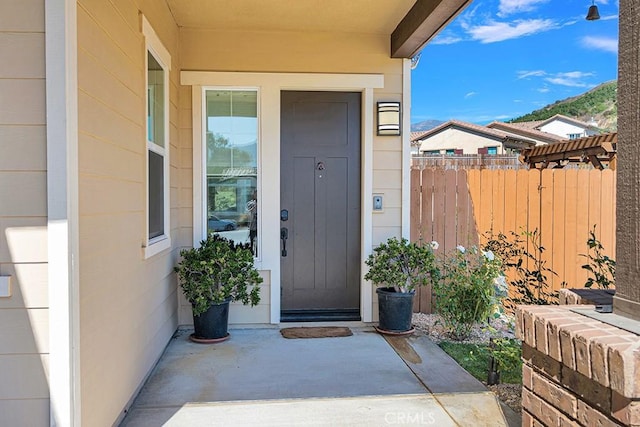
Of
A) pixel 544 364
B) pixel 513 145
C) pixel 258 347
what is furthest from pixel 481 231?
pixel 513 145

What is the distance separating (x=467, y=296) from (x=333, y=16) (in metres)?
2.65

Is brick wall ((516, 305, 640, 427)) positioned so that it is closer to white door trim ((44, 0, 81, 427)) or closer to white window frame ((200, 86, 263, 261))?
white door trim ((44, 0, 81, 427))

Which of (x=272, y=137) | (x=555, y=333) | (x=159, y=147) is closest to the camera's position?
(x=555, y=333)

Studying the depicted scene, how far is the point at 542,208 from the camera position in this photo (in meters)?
5.20

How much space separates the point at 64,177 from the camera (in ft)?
6.28

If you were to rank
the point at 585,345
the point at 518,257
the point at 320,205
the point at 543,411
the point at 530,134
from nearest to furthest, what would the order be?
the point at 585,345
the point at 543,411
the point at 320,205
the point at 518,257
the point at 530,134

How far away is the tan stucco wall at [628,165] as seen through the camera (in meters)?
1.48

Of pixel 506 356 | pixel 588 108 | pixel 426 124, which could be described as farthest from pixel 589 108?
pixel 506 356

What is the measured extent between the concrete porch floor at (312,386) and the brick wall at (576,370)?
103cm

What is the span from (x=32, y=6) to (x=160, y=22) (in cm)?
192

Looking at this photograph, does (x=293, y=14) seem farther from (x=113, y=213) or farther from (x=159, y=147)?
(x=113, y=213)

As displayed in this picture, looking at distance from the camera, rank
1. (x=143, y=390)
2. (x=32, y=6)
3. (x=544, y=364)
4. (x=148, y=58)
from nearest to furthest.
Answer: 1. (x=544, y=364)
2. (x=32, y=6)
3. (x=143, y=390)
4. (x=148, y=58)

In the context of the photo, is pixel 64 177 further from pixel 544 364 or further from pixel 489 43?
pixel 489 43

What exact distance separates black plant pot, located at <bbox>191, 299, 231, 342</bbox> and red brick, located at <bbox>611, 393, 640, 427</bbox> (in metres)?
3.13
